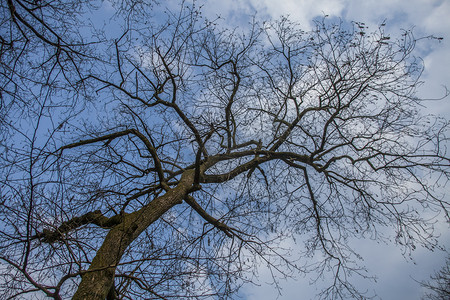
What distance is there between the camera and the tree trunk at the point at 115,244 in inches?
108

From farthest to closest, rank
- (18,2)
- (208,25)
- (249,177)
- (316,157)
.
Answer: (249,177)
(316,157)
(208,25)
(18,2)

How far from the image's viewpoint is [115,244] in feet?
10.6

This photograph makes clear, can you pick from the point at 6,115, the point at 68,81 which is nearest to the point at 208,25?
the point at 68,81

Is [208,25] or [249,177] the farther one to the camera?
[249,177]

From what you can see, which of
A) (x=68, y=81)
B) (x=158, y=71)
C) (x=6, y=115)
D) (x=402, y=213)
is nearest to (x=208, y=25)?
(x=158, y=71)

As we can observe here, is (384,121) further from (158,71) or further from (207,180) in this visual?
(158,71)

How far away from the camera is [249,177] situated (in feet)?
20.0

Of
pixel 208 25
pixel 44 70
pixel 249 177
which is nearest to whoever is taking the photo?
pixel 44 70

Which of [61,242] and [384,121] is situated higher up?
[384,121]

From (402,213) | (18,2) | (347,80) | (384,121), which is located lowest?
(402,213)

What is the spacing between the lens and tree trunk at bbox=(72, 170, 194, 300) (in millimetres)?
2738

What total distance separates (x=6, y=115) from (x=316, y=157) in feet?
15.8

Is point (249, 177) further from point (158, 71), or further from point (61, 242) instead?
point (61, 242)

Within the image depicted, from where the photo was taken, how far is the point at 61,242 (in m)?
2.42
